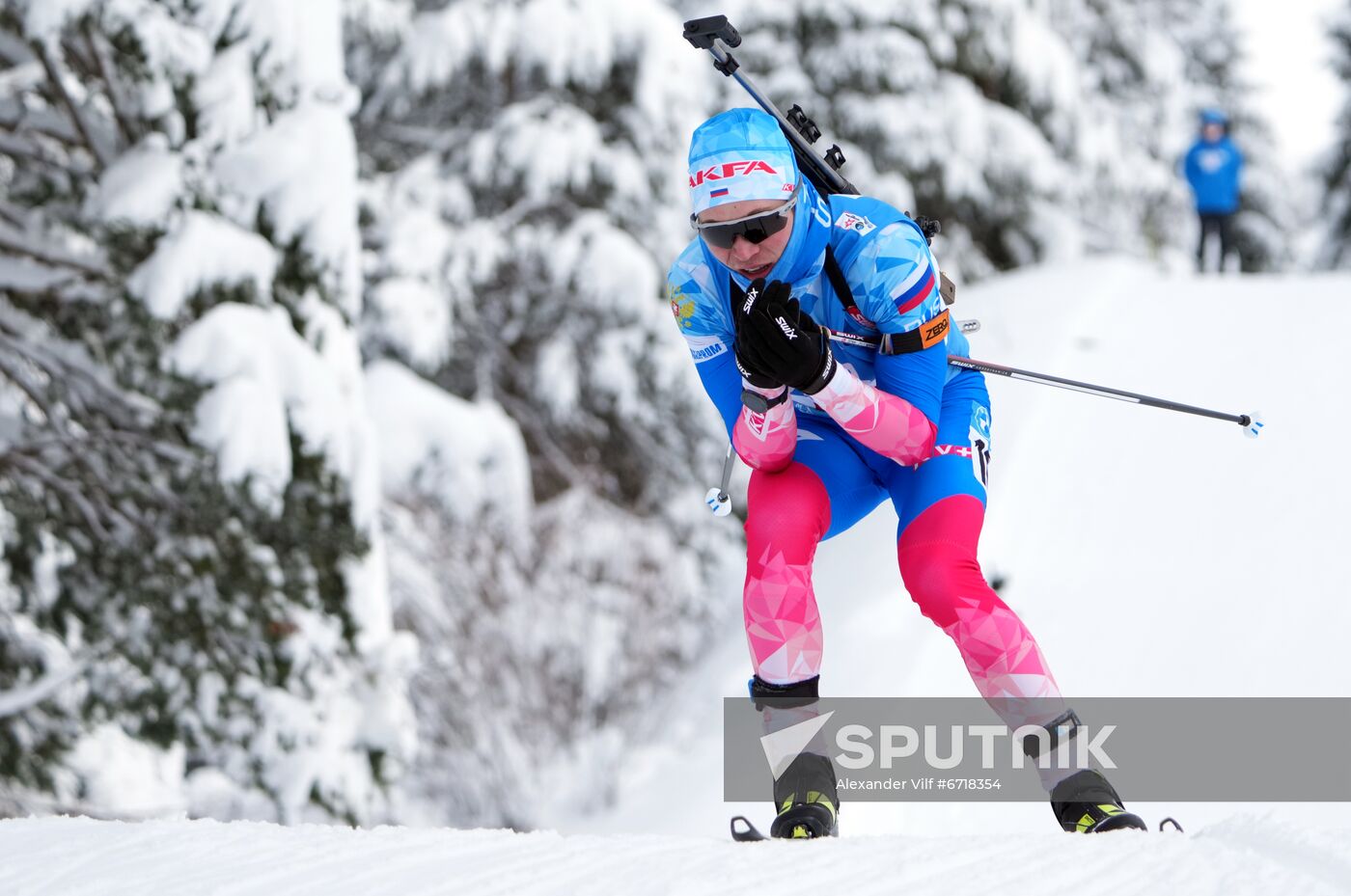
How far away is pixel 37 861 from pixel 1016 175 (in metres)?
11.5

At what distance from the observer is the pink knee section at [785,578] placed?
10.9 ft

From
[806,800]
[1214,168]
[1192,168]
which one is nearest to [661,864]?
[806,800]

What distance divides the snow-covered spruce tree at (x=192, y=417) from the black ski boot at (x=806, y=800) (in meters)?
3.38

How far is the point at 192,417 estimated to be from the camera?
6027 millimetres

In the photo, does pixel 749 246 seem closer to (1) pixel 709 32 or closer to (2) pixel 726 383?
(2) pixel 726 383

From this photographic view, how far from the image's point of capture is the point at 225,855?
2998 millimetres

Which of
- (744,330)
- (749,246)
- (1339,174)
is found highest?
(749,246)

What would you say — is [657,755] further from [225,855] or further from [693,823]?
[225,855]

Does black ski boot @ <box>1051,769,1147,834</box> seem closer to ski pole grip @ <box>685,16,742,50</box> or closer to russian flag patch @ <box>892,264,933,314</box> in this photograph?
russian flag patch @ <box>892,264,933,314</box>

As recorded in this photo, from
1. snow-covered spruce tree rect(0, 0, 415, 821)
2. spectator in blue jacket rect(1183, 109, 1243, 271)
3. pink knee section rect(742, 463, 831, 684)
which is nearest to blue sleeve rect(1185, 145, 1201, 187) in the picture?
spectator in blue jacket rect(1183, 109, 1243, 271)

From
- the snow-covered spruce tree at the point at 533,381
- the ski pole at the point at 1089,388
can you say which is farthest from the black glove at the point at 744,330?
the snow-covered spruce tree at the point at 533,381

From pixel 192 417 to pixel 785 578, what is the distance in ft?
11.8

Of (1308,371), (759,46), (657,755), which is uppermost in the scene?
(759,46)

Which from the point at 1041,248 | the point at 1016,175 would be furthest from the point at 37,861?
the point at 1041,248
